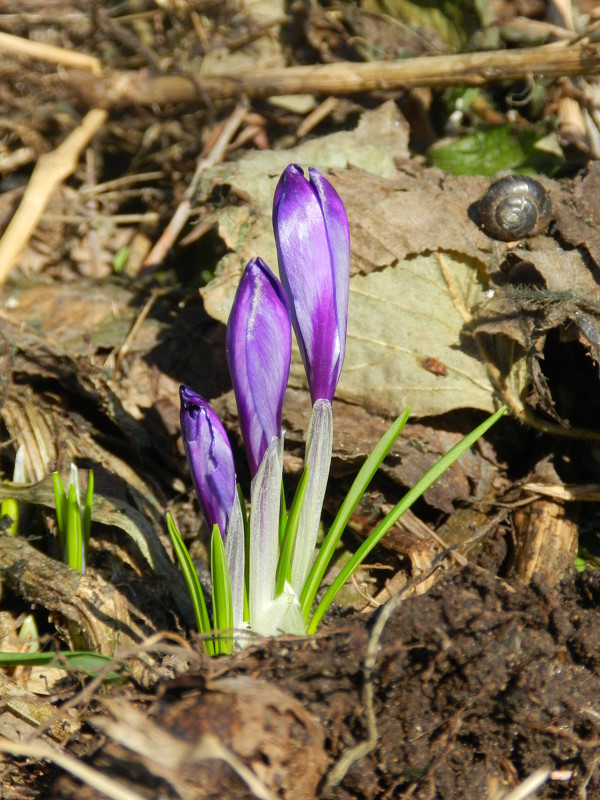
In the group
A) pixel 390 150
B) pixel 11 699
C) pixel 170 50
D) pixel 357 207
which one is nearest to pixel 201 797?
pixel 11 699

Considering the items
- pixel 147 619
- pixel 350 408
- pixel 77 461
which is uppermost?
pixel 350 408

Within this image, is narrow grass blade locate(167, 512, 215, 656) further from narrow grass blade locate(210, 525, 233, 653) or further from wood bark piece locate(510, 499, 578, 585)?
wood bark piece locate(510, 499, 578, 585)

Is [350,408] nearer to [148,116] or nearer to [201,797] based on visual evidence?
[201,797]

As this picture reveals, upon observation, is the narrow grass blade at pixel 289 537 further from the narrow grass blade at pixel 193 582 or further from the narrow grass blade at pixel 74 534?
the narrow grass blade at pixel 74 534

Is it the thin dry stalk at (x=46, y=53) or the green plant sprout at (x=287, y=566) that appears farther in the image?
the thin dry stalk at (x=46, y=53)

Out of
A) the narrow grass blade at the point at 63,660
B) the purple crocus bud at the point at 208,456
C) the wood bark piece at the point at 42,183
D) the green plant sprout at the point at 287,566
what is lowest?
the narrow grass blade at the point at 63,660

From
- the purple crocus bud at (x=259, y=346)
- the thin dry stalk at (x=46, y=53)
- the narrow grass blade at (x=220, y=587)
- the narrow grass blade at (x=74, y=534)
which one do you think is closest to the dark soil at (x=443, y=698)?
the narrow grass blade at (x=220, y=587)

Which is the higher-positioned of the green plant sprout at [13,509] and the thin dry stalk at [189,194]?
the thin dry stalk at [189,194]
